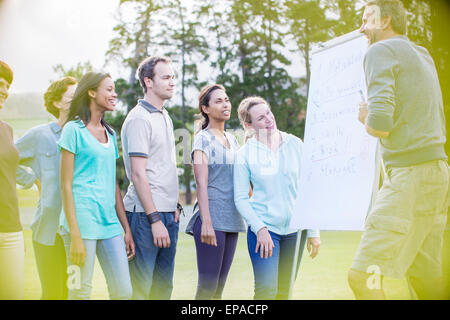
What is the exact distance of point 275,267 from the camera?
228cm

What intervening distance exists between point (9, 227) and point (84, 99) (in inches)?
28.1

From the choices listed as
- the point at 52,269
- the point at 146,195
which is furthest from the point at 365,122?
the point at 52,269

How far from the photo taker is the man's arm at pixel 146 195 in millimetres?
2250

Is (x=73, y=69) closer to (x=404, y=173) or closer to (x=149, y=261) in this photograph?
(x=149, y=261)

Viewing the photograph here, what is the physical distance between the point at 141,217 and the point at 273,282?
2.32ft

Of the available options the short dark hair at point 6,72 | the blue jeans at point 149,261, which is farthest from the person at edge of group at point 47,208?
the blue jeans at point 149,261

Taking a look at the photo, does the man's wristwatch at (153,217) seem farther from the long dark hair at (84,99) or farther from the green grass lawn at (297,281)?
the green grass lawn at (297,281)

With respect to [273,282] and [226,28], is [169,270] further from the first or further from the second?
[226,28]

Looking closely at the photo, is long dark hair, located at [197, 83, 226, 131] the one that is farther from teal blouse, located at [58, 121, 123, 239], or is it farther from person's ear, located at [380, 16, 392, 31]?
person's ear, located at [380, 16, 392, 31]

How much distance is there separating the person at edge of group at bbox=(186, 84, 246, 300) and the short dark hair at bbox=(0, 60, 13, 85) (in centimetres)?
102

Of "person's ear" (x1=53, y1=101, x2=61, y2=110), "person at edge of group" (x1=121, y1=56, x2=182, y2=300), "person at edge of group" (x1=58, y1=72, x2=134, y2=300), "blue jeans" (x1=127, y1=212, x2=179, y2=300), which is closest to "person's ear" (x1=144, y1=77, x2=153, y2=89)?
"person at edge of group" (x1=121, y1=56, x2=182, y2=300)

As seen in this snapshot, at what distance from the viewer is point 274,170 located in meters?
2.37

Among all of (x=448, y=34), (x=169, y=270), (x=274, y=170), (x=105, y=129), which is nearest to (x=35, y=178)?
(x=105, y=129)

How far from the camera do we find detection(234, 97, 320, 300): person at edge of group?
7.43ft
